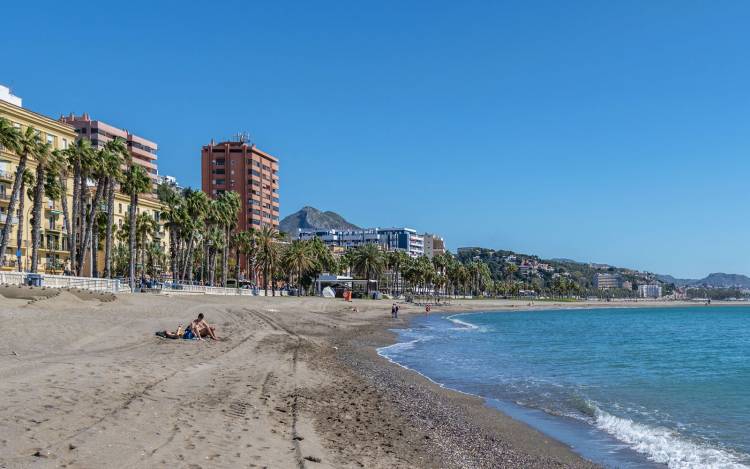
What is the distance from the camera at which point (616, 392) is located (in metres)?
22.0

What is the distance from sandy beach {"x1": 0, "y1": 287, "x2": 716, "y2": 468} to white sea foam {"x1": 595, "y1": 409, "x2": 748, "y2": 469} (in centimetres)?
187

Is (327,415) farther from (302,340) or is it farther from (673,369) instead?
(673,369)

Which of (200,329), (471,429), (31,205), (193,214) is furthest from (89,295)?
(193,214)

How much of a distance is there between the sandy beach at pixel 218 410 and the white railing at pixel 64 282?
12830 mm


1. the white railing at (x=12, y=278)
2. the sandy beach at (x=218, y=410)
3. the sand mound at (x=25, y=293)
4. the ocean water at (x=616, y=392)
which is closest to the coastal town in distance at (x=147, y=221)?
the white railing at (x=12, y=278)

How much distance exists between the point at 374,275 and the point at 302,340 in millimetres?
104245

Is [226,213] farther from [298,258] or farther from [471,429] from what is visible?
[471,429]

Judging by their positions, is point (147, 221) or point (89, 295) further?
point (147, 221)

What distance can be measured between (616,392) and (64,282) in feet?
113

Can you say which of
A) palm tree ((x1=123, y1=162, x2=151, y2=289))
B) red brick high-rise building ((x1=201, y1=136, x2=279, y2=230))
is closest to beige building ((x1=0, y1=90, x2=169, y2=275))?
palm tree ((x1=123, y1=162, x2=151, y2=289))

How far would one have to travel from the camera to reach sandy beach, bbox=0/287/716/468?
8.68 meters

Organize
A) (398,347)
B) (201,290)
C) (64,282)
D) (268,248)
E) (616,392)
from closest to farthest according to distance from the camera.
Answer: (616,392)
(398,347)
(64,282)
(201,290)
(268,248)

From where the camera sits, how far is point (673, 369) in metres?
29.9

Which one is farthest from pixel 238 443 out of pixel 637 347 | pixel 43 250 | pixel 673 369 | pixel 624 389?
pixel 43 250
